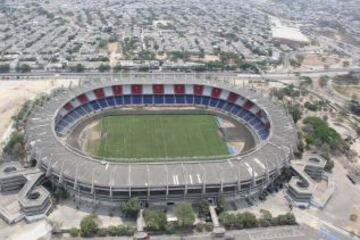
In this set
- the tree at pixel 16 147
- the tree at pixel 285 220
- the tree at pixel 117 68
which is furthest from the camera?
the tree at pixel 117 68

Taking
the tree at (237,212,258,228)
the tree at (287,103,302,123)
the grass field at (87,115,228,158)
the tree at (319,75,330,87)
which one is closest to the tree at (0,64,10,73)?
the grass field at (87,115,228,158)

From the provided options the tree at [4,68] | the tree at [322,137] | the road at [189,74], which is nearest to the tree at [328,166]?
the tree at [322,137]

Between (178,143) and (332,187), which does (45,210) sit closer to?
(178,143)

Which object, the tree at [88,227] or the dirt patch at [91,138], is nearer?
the tree at [88,227]

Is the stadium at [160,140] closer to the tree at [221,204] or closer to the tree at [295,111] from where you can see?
the tree at [221,204]

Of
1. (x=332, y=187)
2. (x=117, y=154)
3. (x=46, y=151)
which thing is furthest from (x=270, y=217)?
(x=46, y=151)

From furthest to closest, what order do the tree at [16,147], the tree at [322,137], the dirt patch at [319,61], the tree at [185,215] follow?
the dirt patch at [319,61] → the tree at [322,137] → the tree at [16,147] → the tree at [185,215]

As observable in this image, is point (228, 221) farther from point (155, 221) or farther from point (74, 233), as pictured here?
point (74, 233)
